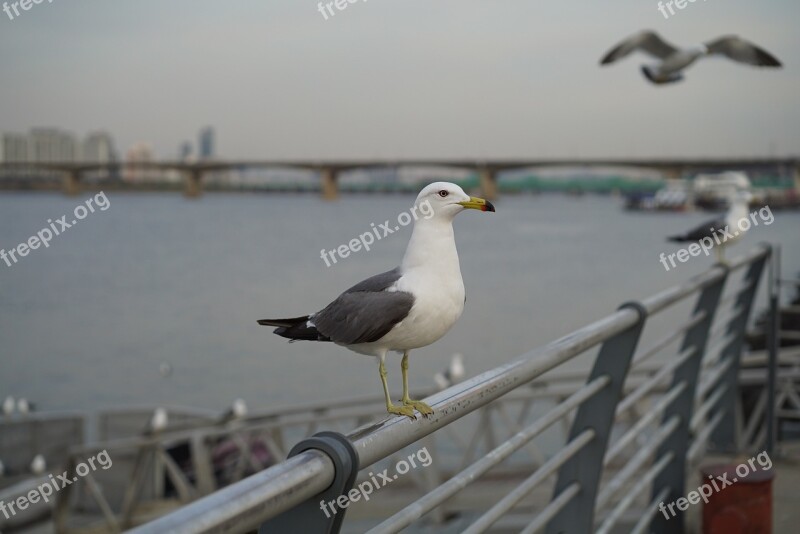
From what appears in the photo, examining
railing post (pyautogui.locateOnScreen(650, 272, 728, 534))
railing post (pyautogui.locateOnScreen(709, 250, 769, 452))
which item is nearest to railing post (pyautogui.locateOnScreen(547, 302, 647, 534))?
railing post (pyautogui.locateOnScreen(650, 272, 728, 534))

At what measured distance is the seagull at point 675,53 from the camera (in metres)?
5.34

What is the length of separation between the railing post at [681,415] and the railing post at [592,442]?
1.22 meters

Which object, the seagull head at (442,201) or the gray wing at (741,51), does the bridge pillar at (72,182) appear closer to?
the gray wing at (741,51)

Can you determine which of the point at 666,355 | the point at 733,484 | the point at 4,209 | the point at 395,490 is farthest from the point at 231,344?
the point at 4,209

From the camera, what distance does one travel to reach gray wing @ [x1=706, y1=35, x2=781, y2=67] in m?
5.30

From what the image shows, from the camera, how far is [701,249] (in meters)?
5.03

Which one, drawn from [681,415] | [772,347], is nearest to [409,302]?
[681,415]

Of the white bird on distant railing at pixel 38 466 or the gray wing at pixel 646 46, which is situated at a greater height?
the gray wing at pixel 646 46

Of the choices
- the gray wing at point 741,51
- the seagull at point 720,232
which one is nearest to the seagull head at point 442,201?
the seagull at point 720,232

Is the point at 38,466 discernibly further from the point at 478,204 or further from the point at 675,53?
the point at 478,204

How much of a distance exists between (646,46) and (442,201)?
4.90 meters

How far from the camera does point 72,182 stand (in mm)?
23469

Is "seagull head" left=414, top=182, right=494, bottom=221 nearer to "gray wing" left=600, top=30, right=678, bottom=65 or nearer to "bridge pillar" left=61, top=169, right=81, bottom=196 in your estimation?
"gray wing" left=600, top=30, right=678, bottom=65

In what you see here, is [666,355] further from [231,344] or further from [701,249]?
[701,249]
